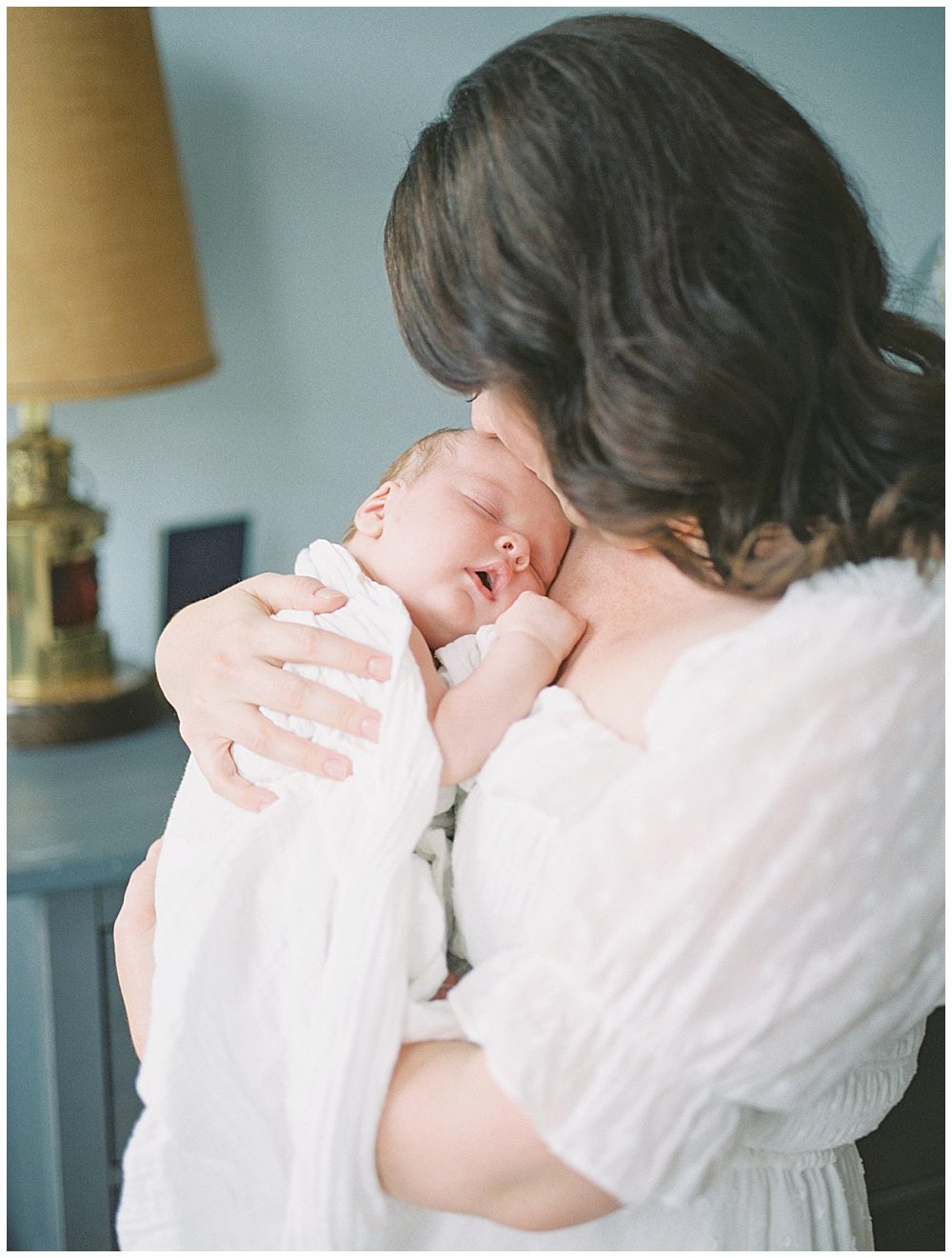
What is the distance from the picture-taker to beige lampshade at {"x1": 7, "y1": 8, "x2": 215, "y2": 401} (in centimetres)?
170

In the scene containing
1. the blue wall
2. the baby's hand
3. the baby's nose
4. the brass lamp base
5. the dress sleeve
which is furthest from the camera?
the blue wall

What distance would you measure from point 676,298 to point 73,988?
4.24 feet

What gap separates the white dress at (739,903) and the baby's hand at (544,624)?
163mm

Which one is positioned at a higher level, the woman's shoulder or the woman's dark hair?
the woman's dark hair

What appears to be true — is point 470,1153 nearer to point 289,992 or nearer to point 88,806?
point 289,992

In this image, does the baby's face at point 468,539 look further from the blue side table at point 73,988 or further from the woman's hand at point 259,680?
the blue side table at point 73,988

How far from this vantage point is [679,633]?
2.59ft

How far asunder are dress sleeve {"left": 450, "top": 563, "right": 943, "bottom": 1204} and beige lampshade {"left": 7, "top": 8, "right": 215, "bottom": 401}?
1330mm

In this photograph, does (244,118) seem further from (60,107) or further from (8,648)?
(8,648)

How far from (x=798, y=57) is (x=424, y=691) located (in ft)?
6.11

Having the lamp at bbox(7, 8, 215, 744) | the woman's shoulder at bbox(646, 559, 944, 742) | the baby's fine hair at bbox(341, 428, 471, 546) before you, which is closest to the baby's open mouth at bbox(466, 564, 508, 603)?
the baby's fine hair at bbox(341, 428, 471, 546)

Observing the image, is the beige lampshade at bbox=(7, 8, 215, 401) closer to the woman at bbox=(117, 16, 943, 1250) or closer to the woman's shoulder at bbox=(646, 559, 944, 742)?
the woman at bbox=(117, 16, 943, 1250)

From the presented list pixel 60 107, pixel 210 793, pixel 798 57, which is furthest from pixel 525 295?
pixel 798 57

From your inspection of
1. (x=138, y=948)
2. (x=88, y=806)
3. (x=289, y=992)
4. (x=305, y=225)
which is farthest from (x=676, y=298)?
(x=305, y=225)
